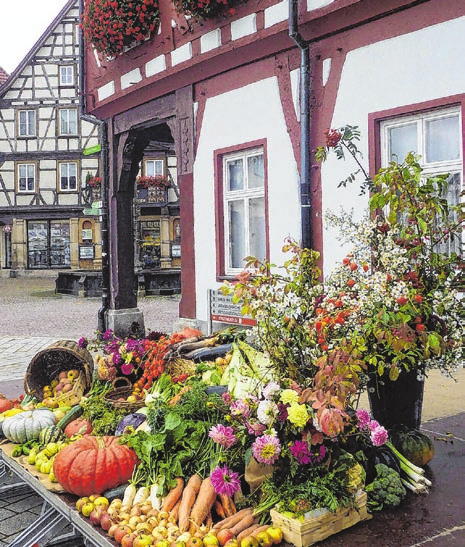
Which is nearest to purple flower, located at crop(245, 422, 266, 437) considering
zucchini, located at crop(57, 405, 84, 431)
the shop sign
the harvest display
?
the harvest display

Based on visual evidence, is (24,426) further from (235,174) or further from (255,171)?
(235,174)

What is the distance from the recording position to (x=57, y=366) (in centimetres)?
529

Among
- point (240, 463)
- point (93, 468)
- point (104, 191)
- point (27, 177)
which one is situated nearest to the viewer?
point (240, 463)

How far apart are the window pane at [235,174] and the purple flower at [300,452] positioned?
219 inches

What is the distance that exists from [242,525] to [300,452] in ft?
1.25

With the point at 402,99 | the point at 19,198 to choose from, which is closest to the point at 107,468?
the point at 402,99

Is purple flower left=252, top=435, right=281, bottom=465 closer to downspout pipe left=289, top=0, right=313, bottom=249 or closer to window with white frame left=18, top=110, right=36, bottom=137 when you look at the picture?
downspout pipe left=289, top=0, right=313, bottom=249

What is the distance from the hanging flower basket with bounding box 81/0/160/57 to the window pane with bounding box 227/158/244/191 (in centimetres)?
224

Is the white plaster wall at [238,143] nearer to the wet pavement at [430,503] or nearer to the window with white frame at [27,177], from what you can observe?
the wet pavement at [430,503]

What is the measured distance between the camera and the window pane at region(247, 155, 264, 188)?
307 inches

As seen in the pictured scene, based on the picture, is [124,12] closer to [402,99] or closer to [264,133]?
[264,133]

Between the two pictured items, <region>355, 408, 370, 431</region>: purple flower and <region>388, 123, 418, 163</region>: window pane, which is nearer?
<region>355, 408, 370, 431</region>: purple flower

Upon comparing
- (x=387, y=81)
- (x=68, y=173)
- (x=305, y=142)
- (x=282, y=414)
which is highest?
(x=68, y=173)

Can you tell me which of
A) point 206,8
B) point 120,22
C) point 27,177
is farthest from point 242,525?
point 27,177
